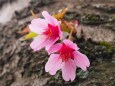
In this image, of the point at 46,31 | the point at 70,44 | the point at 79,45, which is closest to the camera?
the point at 70,44

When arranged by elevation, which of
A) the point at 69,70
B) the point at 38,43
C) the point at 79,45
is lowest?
the point at 79,45

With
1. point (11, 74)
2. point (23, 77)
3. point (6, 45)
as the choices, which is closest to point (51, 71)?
point (23, 77)

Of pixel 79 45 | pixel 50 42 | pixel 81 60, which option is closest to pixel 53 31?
pixel 50 42

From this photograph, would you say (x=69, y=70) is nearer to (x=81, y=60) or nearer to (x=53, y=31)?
(x=81, y=60)

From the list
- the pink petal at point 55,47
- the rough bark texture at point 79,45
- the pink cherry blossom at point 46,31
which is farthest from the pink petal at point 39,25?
the rough bark texture at point 79,45

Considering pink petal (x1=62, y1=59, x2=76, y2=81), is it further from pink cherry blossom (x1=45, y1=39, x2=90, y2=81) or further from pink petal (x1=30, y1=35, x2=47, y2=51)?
pink petal (x1=30, y1=35, x2=47, y2=51)

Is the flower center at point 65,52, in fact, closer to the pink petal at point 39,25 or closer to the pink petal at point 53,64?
the pink petal at point 53,64
